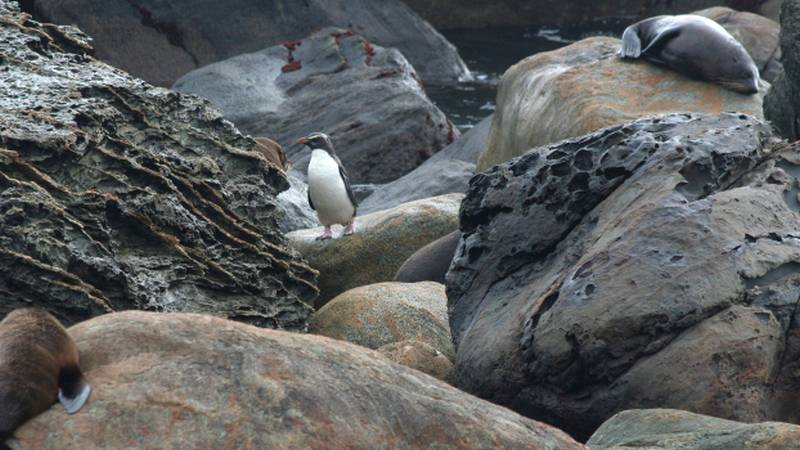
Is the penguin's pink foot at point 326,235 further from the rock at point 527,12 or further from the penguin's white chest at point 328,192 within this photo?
the rock at point 527,12

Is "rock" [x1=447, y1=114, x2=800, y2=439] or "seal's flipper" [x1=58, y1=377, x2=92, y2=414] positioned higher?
"seal's flipper" [x1=58, y1=377, x2=92, y2=414]

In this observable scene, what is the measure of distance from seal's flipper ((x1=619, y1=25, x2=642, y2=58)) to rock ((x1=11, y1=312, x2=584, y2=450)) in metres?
8.49

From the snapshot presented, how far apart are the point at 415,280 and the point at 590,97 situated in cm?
257

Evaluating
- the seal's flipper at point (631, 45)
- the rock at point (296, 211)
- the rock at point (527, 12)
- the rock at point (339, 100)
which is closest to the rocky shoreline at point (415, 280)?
the seal's flipper at point (631, 45)

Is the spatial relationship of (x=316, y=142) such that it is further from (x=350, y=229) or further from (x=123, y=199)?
(x=123, y=199)

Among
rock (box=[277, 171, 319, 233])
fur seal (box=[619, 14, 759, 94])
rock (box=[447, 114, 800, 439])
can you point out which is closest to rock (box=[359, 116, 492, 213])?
rock (box=[277, 171, 319, 233])

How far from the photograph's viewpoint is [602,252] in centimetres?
660

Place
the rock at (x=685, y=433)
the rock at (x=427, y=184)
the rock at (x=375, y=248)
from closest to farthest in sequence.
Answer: the rock at (x=685, y=433)
the rock at (x=375, y=248)
the rock at (x=427, y=184)

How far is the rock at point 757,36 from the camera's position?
1666 centimetres

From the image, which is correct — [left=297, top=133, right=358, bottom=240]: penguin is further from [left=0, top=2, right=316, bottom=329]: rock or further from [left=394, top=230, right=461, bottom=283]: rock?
[left=0, top=2, right=316, bottom=329]: rock

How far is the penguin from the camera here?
11867 mm

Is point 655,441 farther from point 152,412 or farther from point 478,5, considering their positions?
point 478,5

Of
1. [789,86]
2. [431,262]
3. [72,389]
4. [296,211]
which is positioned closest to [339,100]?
[296,211]

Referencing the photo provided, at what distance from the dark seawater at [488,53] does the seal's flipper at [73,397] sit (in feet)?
58.0
